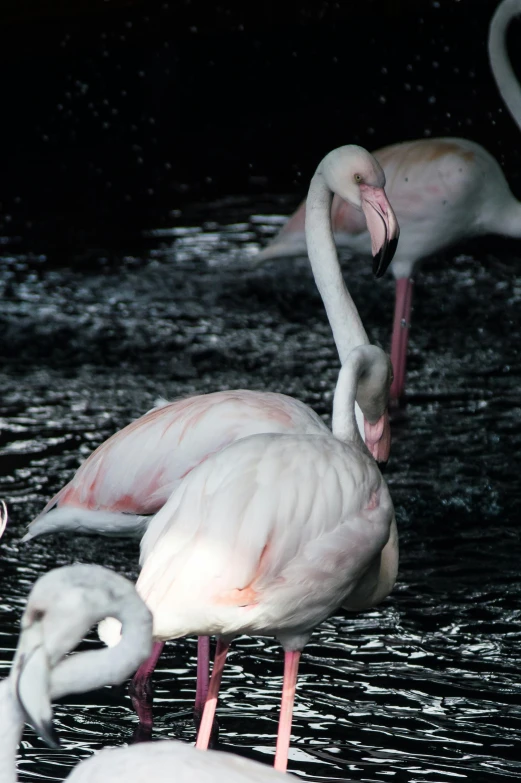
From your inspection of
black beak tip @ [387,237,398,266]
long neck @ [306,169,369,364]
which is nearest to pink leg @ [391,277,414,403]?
long neck @ [306,169,369,364]

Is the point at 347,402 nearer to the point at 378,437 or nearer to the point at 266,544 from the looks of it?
the point at 378,437

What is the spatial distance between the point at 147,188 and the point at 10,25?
7.29 ft

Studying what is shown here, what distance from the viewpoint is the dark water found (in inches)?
129

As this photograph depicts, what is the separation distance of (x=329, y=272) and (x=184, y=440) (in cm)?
77

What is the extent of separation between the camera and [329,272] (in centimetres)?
395

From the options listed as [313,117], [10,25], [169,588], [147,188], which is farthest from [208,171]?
[169,588]

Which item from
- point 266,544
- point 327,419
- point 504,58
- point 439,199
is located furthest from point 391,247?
point 504,58

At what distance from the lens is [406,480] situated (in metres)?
5.04

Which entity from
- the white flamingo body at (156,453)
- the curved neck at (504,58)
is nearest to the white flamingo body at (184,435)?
the white flamingo body at (156,453)

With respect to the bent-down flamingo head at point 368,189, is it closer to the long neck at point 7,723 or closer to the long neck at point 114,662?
the long neck at point 114,662

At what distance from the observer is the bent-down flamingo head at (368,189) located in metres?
3.73

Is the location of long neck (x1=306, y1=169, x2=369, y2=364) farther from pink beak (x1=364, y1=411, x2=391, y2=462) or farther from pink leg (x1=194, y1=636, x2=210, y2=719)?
pink leg (x1=194, y1=636, x2=210, y2=719)

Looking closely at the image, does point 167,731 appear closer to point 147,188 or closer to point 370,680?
point 370,680

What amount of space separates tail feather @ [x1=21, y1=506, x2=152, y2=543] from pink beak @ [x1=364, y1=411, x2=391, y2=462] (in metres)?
0.64
